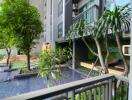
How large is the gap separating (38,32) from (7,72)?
3.46m

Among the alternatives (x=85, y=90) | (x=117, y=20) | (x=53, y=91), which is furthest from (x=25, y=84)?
(x=53, y=91)

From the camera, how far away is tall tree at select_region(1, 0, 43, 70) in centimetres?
1664

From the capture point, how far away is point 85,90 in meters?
2.13

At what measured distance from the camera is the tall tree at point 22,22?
16641 millimetres

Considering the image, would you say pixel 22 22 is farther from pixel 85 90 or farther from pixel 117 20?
pixel 85 90

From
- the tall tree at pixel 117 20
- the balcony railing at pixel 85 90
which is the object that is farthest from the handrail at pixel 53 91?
the tall tree at pixel 117 20

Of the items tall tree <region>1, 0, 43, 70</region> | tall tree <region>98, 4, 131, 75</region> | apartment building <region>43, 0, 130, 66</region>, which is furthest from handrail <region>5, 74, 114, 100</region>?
tall tree <region>1, 0, 43, 70</region>

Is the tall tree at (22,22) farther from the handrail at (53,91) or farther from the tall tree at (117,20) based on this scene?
the handrail at (53,91)

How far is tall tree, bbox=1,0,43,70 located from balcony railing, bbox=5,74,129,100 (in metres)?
14.3

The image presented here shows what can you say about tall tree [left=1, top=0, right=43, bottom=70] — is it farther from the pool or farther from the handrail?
the handrail

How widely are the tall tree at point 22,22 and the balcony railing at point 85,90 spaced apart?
564 inches

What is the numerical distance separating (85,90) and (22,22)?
15009 millimetres

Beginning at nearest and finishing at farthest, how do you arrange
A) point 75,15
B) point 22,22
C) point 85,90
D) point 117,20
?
point 85,90 → point 117,20 → point 22,22 → point 75,15

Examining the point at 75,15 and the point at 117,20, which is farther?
the point at 75,15
